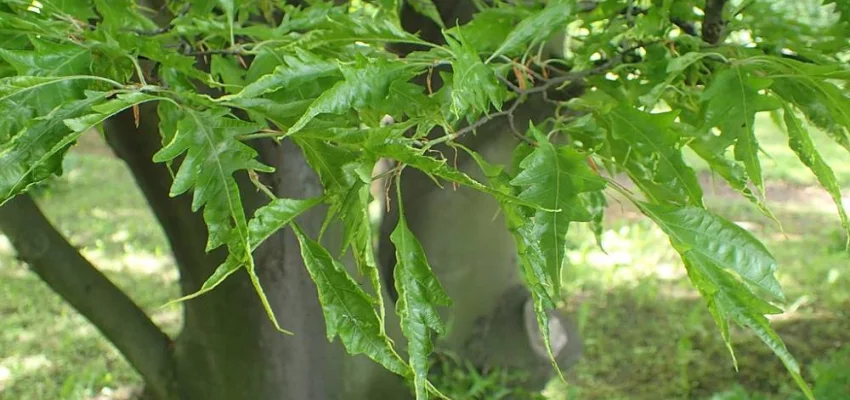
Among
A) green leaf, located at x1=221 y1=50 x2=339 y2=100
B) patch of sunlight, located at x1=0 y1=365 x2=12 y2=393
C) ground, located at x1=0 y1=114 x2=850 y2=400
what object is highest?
Result: green leaf, located at x1=221 y1=50 x2=339 y2=100

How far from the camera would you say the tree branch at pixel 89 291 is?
1.42 meters

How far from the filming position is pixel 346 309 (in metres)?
0.60

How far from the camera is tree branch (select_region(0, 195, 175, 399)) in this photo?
1421mm

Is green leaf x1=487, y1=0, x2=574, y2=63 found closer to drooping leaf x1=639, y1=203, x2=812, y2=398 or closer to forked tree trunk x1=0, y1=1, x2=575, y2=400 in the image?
drooping leaf x1=639, y1=203, x2=812, y2=398

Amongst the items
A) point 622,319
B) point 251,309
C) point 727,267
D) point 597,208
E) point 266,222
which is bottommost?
point 622,319

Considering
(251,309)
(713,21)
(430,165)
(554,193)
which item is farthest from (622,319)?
(430,165)

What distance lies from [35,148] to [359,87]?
0.24 meters

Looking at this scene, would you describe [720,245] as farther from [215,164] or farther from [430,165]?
[215,164]

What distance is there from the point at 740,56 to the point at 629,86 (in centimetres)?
12

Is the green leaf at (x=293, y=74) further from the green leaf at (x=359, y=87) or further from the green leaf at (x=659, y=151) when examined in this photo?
Result: the green leaf at (x=659, y=151)

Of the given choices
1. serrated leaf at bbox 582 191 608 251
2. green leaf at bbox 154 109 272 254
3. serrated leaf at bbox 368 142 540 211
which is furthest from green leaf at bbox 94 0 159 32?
serrated leaf at bbox 582 191 608 251

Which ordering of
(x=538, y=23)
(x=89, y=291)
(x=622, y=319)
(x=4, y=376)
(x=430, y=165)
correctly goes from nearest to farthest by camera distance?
(x=430, y=165)
(x=538, y=23)
(x=89, y=291)
(x=4, y=376)
(x=622, y=319)

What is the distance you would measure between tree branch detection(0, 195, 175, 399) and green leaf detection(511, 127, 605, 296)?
1127 mm

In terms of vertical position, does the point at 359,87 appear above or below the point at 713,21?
above
